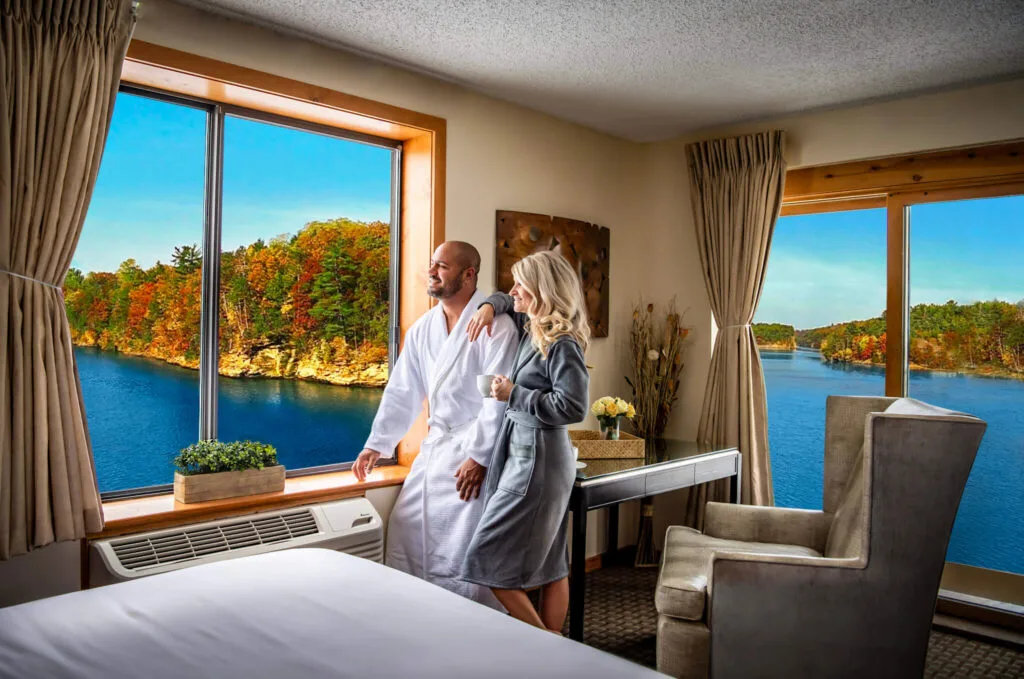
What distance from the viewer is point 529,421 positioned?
2.58 metres

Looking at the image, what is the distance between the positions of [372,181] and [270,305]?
0.77m

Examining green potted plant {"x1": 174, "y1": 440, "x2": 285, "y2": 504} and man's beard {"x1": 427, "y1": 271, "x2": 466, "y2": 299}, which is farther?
man's beard {"x1": 427, "y1": 271, "x2": 466, "y2": 299}

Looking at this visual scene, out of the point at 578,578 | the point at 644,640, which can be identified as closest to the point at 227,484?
the point at 578,578

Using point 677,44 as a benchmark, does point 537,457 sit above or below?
below

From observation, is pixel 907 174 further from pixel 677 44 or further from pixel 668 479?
pixel 668 479

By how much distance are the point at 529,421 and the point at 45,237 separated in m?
1.60

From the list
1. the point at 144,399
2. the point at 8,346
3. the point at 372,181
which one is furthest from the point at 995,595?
the point at 8,346

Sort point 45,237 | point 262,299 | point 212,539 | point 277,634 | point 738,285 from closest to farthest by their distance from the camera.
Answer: point 277,634
point 45,237
point 212,539
point 262,299
point 738,285

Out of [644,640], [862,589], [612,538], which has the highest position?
[862,589]

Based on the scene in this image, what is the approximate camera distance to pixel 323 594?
5.37 ft

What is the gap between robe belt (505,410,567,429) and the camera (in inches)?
101

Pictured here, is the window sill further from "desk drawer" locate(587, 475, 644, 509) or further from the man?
"desk drawer" locate(587, 475, 644, 509)

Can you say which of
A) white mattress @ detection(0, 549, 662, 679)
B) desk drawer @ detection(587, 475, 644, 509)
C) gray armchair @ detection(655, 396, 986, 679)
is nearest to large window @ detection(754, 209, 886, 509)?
desk drawer @ detection(587, 475, 644, 509)

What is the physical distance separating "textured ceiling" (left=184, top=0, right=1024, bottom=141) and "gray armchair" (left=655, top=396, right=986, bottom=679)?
4.78ft
